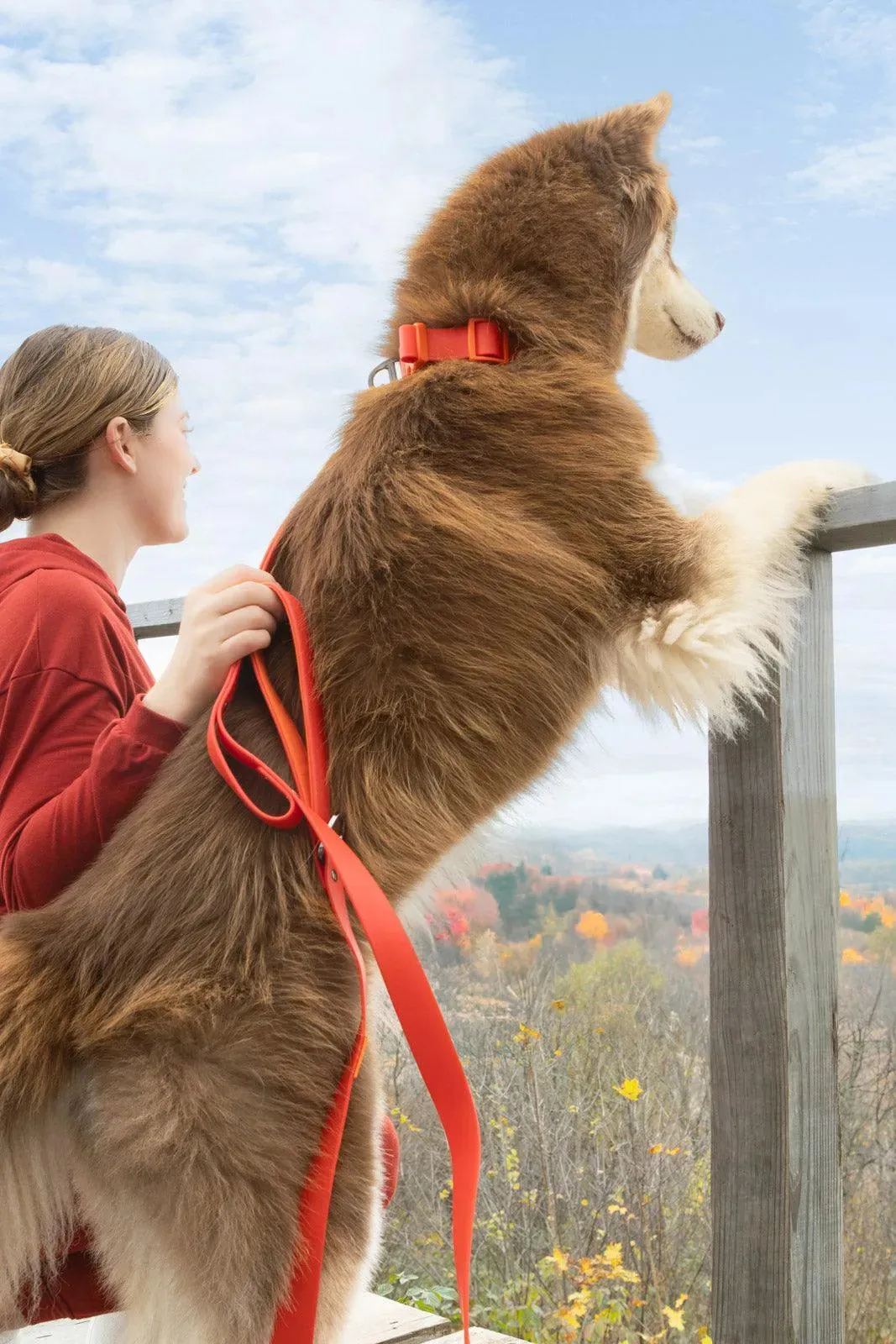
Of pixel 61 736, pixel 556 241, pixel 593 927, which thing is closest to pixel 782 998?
pixel 61 736

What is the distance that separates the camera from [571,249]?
158cm

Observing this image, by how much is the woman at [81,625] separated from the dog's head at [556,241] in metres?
0.43

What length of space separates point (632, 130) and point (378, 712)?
1043 millimetres

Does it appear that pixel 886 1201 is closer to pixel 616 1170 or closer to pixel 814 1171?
pixel 616 1170

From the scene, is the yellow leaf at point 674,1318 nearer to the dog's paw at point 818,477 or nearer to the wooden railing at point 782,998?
the wooden railing at point 782,998

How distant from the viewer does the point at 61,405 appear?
1.51 metres

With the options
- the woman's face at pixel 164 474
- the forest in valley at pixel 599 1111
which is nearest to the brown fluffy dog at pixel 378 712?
the woman's face at pixel 164 474

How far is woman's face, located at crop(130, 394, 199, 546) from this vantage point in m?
1.55

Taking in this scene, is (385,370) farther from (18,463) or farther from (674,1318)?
(674,1318)

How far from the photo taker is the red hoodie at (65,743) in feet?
3.97

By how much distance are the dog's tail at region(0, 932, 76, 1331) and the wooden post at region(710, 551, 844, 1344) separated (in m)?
0.80

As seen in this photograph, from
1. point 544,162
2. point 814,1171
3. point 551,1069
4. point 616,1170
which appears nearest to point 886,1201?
point 616,1170

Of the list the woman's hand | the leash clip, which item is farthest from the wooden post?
the woman's hand

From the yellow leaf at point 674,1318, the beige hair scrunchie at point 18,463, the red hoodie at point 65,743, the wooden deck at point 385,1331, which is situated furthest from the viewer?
the yellow leaf at point 674,1318
